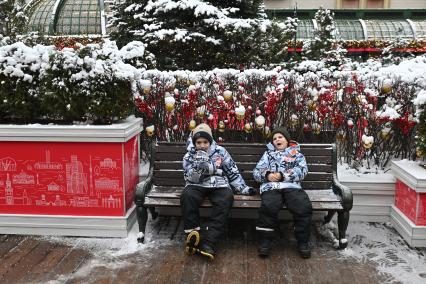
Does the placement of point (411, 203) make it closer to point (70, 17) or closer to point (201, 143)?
point (201, 143)

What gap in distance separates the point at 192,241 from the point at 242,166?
1.09 m

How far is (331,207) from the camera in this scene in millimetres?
4695

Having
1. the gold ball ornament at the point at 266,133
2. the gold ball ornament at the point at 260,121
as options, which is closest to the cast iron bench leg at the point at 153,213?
the gold ball ornament at the point at 260,121

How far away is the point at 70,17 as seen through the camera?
29000 mm

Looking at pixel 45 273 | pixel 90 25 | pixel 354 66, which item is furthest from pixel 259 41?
pixel 90 25

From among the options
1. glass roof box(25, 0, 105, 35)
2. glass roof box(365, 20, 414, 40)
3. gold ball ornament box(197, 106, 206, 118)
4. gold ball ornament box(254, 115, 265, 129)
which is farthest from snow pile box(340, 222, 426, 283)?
glass roof box(25, 0, 105, 35)

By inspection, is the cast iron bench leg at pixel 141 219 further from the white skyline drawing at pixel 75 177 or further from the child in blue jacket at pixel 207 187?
the white skyline drawing at pixel 75 177

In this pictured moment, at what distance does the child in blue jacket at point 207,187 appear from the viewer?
15.2 feet

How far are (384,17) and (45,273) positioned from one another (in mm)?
29518

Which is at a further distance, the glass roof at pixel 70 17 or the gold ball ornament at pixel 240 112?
the glass roof at pixel 70 17

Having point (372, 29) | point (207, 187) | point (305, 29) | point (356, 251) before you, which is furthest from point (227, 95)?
point (372, 29)

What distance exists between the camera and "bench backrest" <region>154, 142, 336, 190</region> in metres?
5.24

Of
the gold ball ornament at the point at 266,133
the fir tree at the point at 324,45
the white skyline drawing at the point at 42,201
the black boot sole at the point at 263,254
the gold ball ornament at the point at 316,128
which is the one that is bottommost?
the black boot sole at the point at 263,254

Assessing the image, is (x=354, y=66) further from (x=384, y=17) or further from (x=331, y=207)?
(x=384, y=17)
